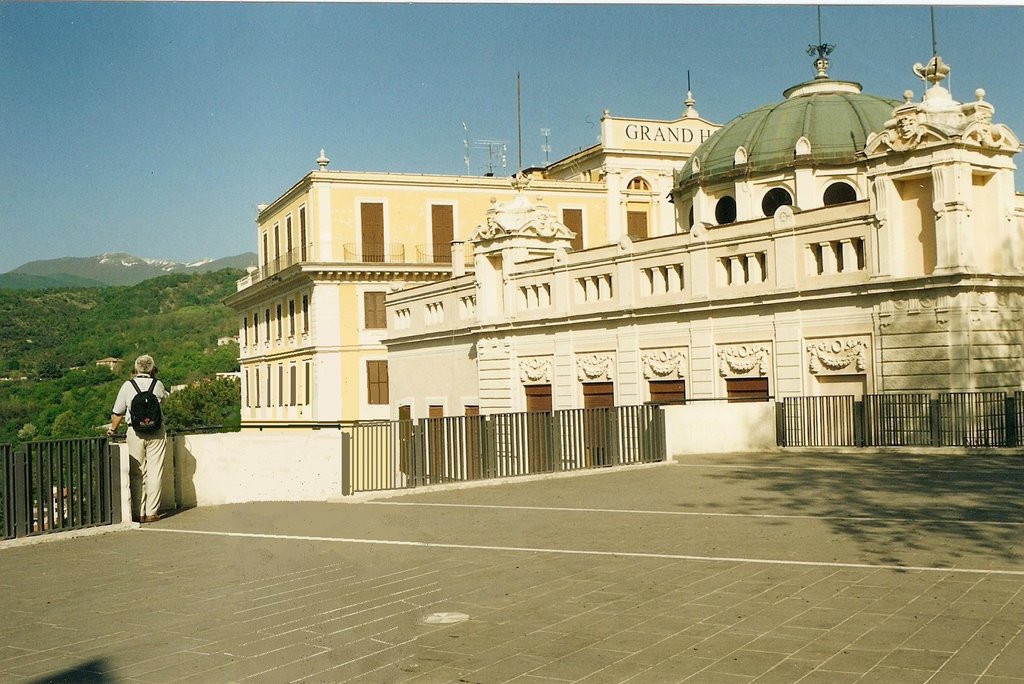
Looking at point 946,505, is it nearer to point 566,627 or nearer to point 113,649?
point 566,627

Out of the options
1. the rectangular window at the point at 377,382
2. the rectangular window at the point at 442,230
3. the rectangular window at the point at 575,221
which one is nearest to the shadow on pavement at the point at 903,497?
the rectangular window at the point at 377,382

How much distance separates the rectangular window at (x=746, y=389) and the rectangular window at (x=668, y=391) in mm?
1299

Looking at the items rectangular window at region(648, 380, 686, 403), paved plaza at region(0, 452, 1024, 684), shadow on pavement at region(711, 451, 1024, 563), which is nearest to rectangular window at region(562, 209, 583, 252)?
rectangular window at region(648, 380, 686, 403)

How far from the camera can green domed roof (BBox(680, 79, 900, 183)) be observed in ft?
99.0

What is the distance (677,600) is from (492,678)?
198cm

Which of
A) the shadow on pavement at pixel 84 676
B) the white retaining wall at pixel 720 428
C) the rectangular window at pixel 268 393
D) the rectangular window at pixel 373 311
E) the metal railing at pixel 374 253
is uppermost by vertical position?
the metal railing at pixel 374 253

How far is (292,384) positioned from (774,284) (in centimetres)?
1066

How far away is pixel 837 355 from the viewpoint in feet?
72.7

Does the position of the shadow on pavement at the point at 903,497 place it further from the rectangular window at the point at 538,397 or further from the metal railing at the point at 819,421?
the rectangular window at the point at 538,397

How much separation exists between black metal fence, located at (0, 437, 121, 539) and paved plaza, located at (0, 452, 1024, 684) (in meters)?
0.34

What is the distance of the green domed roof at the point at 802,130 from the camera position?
3019 centimetres

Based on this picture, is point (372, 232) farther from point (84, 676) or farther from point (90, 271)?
point (84, 676)

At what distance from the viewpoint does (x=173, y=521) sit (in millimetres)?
11430

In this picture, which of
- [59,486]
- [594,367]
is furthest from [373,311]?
[59,486]
